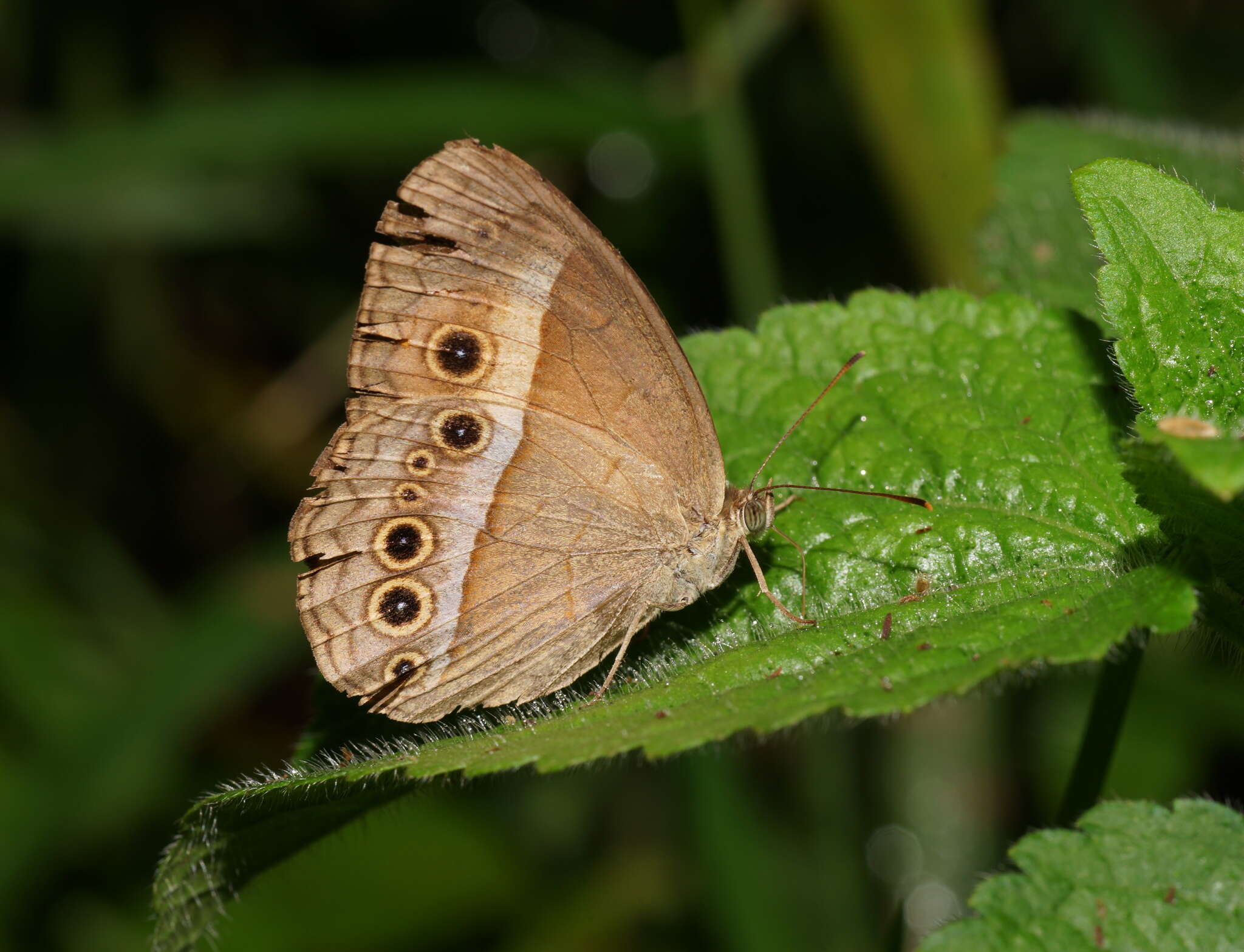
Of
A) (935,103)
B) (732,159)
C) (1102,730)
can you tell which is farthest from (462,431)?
(935,103)

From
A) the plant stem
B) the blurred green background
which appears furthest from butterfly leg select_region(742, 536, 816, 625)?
the plant stem

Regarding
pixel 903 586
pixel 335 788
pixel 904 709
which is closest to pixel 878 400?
pixel 903 586

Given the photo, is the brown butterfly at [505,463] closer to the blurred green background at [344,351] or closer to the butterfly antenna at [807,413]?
the butterfly antenna at [807,413]

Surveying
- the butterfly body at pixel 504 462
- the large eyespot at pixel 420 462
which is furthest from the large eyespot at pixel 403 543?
the large eyespot at pixel 420 462

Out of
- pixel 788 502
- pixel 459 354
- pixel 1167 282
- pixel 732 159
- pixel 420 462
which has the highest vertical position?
pixel 732 159

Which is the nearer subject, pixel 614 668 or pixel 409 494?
pixel 614 668

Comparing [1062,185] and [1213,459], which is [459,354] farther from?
[1062,185]

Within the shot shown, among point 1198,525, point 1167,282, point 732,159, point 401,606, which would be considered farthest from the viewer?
point 732,159
